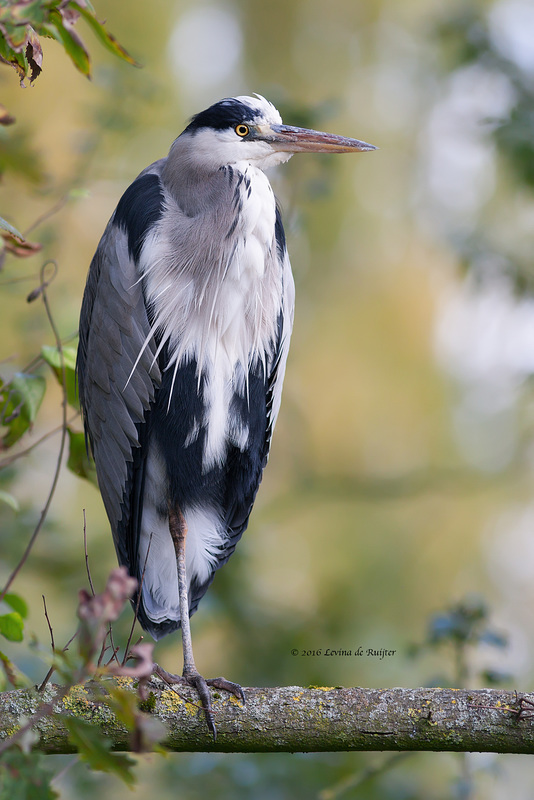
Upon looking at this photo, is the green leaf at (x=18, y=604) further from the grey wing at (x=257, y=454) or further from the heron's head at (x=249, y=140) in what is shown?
the heron's head at (x=249, y=140)

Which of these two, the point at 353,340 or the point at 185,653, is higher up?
the point at 353,340

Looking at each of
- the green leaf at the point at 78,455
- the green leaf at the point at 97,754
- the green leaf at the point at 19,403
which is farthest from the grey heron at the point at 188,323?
the green leaf at the point at 97,754

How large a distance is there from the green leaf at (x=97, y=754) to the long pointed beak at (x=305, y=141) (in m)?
1.93

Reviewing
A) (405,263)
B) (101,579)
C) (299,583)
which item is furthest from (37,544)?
(405,263)

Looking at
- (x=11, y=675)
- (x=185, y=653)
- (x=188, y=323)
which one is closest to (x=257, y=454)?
(x=188, y=323)

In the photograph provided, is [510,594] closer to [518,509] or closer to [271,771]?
[518,509]

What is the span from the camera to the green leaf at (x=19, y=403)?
185 centimetres

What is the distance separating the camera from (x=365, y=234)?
8.86 meters

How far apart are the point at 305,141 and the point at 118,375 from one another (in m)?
0.92

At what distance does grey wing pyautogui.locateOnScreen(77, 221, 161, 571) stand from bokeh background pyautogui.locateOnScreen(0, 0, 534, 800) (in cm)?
36

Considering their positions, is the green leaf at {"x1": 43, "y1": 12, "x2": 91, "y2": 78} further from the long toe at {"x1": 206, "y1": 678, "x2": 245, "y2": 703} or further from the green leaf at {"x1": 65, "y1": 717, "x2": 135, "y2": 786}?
the long toe at {"x1": 206, "y1": 678, "x2": 245, "y2": 703}

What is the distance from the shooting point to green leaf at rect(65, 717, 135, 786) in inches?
36.2

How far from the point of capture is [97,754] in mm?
938

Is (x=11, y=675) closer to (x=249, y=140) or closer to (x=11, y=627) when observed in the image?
(x=11, y=627)
